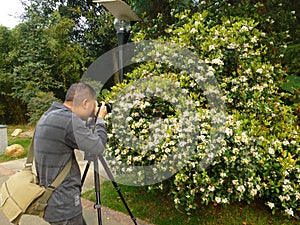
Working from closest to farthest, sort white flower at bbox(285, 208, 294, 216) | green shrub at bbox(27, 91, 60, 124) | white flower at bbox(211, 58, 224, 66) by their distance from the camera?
1. white flower at bbox(285, 208, 294, 216)
2. white flower at bbox(211, 58, 224, 66)
3. green shrub at bbox(27, 91, 60, 124)

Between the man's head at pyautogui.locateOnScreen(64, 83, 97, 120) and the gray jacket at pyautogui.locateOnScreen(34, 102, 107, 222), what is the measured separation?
56 millimetres

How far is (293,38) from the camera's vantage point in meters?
4.05

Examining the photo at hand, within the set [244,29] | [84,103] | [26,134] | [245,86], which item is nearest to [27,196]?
[84,103]

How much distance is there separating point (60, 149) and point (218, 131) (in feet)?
4.35

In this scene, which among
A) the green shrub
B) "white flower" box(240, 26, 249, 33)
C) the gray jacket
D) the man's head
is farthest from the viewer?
the green shrub

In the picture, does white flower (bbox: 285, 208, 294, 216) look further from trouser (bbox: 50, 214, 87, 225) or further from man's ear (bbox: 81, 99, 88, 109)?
man's ear (bbox: 81, 99, 88, 109)

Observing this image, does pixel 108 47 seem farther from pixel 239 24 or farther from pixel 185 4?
pixel 239 24

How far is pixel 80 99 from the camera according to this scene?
1657 mm

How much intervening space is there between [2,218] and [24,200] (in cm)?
177

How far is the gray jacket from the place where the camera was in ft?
5.03

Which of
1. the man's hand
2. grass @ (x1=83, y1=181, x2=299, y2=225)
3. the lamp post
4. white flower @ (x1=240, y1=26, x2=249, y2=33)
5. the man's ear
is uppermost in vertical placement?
the lamp post

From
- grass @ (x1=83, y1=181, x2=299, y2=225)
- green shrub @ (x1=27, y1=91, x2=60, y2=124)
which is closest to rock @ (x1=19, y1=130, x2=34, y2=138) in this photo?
green shrub @ (x1=27, y1=91, x2=60, y2=124)

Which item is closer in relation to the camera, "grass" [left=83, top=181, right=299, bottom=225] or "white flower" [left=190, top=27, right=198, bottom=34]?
"grass" [left=83, top=181, right=299, bottom=225]

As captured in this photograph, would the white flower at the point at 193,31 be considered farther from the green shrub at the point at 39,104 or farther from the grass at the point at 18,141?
the green shrub at the point at 39,104
